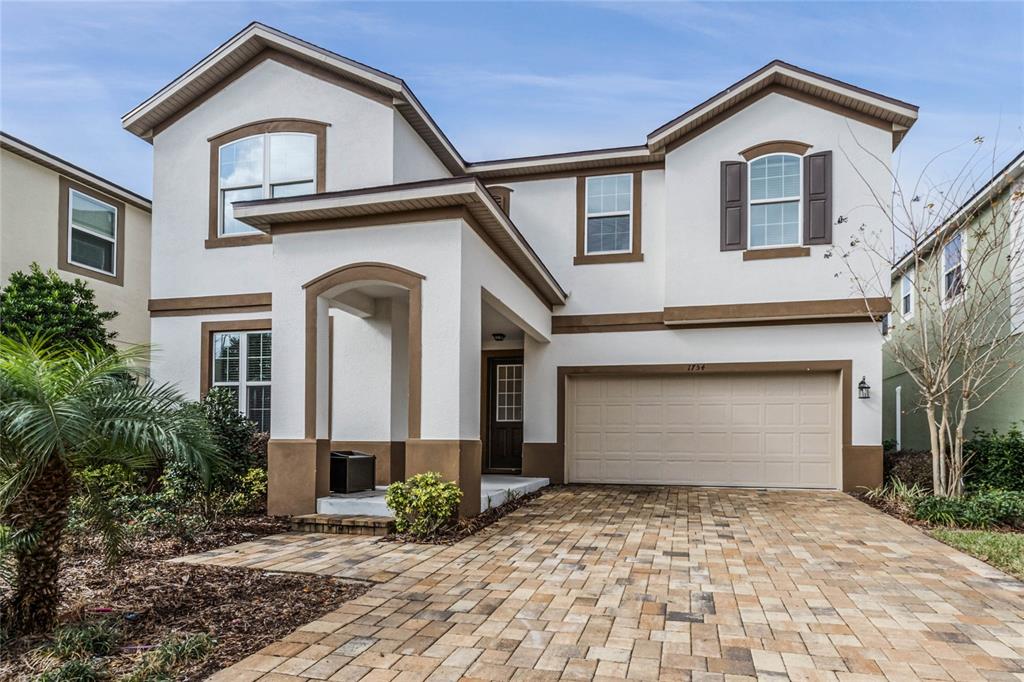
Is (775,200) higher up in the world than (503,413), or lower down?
higher up

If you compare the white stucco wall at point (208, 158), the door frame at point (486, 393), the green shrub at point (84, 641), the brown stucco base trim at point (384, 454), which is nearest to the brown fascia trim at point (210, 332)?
the white stucco wall at point (208, 158)

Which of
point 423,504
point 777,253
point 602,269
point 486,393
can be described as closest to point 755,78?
point 777,253

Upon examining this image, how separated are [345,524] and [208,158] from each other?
7417 millimetres

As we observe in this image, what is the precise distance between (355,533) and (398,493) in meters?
0.71

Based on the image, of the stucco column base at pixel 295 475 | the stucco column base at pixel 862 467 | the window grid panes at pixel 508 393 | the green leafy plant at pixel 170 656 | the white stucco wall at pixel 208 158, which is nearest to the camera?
the green leafy plant at pixel 170 656

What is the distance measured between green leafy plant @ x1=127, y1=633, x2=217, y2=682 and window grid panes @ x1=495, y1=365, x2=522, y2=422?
978cm

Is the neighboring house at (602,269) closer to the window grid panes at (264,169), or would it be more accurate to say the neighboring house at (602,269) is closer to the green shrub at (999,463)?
the window grid panes at (264,169)

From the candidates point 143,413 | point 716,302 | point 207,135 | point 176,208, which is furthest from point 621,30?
point 143,413

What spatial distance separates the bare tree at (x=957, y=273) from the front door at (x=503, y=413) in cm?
628

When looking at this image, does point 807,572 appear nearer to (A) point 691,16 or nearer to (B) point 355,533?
(B) point 355,533

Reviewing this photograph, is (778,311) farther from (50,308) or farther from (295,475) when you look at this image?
(50,308)

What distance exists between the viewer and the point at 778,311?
11.5 metres

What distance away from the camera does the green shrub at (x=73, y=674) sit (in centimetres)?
337

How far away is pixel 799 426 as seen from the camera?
11.8 metres
